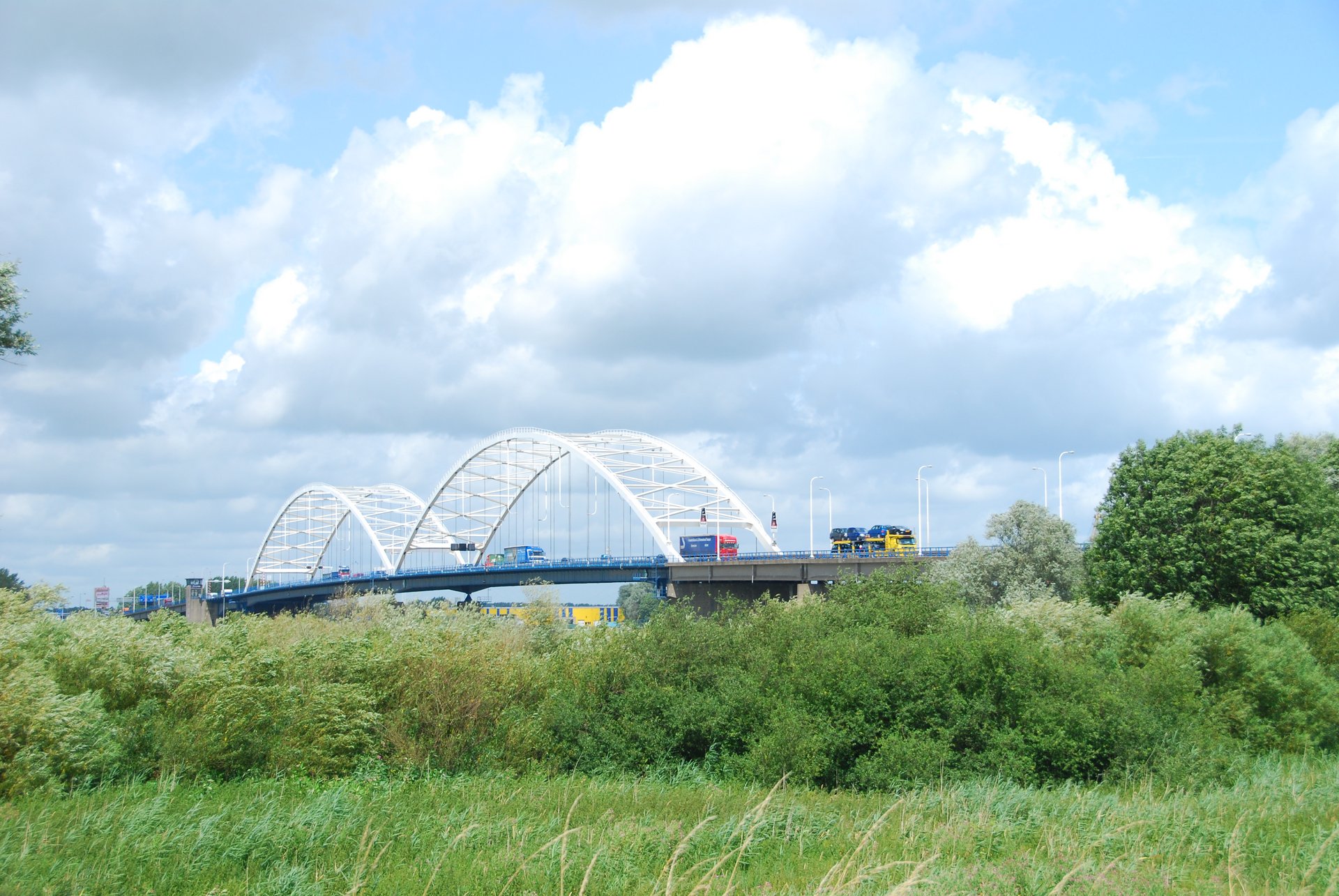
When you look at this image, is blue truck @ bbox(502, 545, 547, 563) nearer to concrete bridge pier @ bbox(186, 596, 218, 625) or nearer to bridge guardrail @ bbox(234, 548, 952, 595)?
bridge guardrail @ bbox(234, 548, 952, 595)

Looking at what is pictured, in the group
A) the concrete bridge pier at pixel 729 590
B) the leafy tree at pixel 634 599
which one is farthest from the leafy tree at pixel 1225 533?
the leafy tree at pixel 634 599

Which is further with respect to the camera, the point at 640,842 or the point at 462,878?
the point at 640,842

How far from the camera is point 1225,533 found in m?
45.7

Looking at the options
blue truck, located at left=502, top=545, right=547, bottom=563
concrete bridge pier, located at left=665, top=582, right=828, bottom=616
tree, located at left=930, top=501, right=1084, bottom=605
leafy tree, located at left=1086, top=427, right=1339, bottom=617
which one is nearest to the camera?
leafy tree, located at left=1086, top=427, right=1339, bottom=617

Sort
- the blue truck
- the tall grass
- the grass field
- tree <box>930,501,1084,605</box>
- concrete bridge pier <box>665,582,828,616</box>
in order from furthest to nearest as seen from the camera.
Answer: the blue truck
concrete bridge pier <box>665,582,828,616</box>
tree <box>930,501,1084,605</box>
the tall grass
the grass field

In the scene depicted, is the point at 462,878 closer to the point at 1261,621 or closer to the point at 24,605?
the point at 24,605

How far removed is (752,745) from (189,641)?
1451cm

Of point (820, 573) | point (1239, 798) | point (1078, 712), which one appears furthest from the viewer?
point (820, 573)

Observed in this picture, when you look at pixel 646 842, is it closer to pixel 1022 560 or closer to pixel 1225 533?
pixel 1225 533

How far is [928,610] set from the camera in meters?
30.4

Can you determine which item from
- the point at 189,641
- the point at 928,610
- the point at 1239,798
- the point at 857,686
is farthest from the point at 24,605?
the point at 1239,798

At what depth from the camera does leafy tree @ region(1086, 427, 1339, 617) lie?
45438mm

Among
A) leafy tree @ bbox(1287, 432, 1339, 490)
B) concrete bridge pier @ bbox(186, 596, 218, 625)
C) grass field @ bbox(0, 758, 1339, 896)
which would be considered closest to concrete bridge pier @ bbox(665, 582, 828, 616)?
leafy tree @ bbox(1287, 432, 1339, 490)

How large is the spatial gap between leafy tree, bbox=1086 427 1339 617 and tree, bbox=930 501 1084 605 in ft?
9.35
